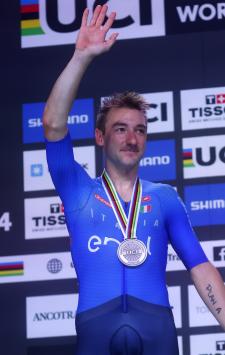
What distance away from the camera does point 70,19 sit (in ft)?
15.8

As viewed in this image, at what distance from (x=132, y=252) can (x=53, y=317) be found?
1.92 metres

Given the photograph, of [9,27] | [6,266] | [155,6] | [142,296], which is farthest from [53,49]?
[142,296]

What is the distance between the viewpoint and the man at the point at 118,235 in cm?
273

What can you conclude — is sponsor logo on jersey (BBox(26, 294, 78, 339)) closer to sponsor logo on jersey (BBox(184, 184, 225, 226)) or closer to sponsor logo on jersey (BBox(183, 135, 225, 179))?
sponsor logo on jersey (BBox(184, 184, 225, 226))

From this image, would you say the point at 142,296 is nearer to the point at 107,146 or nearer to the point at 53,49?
the point at 107,146

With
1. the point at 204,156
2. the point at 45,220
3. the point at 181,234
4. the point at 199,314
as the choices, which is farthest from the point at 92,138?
the point at 181,234

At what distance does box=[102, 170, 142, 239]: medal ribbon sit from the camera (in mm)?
2840

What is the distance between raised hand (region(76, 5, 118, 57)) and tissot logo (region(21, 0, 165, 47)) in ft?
6.31

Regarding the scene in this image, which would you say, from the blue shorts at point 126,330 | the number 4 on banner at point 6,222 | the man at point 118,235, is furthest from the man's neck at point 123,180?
the number 4 on banner at point 6,222

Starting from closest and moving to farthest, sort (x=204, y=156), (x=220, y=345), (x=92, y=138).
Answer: (x=220, y=345), (x=204, y=156), (x=92, y=138)

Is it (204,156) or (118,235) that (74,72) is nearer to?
(118,235)

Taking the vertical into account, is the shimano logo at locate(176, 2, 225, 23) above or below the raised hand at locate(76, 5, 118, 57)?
above

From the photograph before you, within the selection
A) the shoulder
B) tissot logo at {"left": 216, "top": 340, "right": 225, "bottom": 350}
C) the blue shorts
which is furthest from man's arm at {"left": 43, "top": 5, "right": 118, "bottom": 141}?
tissot logo at {"left": 216, "top": 340, "right": 225, "bottom": 350}

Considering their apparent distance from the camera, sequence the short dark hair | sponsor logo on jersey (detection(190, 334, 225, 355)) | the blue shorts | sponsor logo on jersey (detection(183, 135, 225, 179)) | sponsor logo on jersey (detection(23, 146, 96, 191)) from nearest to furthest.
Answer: the blue shorts, the short dark hair, sponsor logo on jersey (detection(190, 334, 225, 355)), sponsor logo on jersey (detection(183, 135, 225, 179)), sponsor logo on jersey (detection(23, 146, 96, 191))
